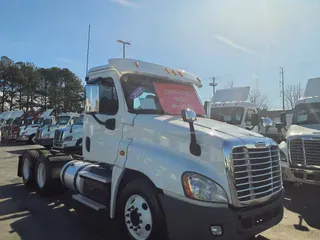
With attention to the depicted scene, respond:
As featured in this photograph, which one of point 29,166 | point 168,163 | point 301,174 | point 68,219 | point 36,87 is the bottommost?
point 68,219

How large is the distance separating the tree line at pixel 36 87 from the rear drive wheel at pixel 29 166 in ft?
137

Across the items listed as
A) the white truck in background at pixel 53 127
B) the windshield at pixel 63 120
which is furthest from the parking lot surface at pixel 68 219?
the windshield at pixel 63 120

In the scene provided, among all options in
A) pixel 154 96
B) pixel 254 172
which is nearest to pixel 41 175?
pixel 154 96

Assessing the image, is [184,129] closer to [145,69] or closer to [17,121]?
[145,69]

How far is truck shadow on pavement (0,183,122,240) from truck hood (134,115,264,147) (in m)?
1.94

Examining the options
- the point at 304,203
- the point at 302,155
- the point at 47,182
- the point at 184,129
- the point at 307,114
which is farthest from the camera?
the point at 307,114

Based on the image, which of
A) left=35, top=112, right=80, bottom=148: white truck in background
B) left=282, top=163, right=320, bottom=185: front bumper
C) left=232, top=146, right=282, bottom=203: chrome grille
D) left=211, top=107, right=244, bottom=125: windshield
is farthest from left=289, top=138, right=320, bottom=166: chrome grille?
left=35, top=112, right=80, bottom=148: white truck in background

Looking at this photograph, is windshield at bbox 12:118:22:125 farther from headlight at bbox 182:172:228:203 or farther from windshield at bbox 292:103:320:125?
headlight at bbox 182:172:228:203

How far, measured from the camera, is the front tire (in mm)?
3680

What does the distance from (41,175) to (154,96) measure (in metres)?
4.40

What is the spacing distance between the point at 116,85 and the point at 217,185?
7.56 ft

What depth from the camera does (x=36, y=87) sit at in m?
53.8

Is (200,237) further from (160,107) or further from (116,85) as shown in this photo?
(116,85)

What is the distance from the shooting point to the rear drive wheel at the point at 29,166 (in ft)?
25.8
